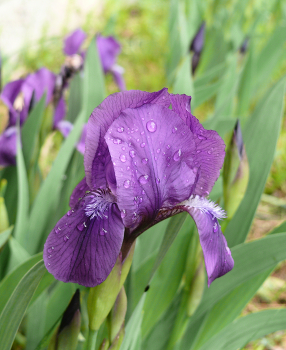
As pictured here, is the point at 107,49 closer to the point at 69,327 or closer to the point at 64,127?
the point at 64,127

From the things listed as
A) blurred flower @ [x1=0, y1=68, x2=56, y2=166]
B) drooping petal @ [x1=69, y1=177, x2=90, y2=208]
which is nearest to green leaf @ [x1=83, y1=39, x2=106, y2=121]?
blurred flower @ [x1=0, y1=68, x2=56, y2=166]

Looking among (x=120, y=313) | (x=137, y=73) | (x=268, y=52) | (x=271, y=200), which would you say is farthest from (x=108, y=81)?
(x=120, y=313)

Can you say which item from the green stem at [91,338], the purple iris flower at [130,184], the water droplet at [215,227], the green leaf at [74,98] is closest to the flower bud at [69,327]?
the green stem at [91,338]

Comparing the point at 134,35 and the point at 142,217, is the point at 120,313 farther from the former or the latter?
the point at 134,35

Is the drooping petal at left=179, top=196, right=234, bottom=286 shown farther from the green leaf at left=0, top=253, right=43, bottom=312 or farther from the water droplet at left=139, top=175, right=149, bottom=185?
the green leaf at left=0, top=253, right=43, bottom=312

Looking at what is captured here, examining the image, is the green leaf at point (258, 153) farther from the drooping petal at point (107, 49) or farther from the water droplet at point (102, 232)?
the drooping petal at point (107, 49)

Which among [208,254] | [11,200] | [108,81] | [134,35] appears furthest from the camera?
[134,35]

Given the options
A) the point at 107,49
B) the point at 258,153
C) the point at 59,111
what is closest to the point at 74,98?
the point at 59,111
